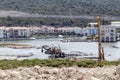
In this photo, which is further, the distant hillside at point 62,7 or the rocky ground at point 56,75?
the distant hillside at point 62,7

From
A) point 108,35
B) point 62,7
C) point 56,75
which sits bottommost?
point 108,35

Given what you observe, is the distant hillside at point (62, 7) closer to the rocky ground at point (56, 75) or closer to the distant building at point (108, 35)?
the distant building at point (108, 35)

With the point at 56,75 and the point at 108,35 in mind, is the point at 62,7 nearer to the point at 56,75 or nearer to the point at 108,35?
the point at 108,35

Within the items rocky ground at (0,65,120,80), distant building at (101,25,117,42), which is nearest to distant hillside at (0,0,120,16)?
distant building at (101,25,117,42)

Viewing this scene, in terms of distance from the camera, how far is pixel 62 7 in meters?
85.9

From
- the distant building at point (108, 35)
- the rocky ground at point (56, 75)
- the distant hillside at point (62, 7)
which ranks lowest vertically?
the distant building at point (108, 35)

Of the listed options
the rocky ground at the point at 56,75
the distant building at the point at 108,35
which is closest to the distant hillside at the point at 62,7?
the distant building at the point at 108,35

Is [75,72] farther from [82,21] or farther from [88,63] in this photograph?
[82,21]

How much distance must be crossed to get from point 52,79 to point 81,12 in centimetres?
7278

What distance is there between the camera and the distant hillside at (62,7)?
78.8m

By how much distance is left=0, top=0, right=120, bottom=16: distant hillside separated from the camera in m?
78.8

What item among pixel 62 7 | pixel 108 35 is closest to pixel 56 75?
pixel 108 35

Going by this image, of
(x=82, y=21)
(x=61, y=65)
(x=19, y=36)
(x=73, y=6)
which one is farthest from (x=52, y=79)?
(x=73, y=6)

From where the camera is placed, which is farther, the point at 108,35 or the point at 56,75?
the point at 108,35
